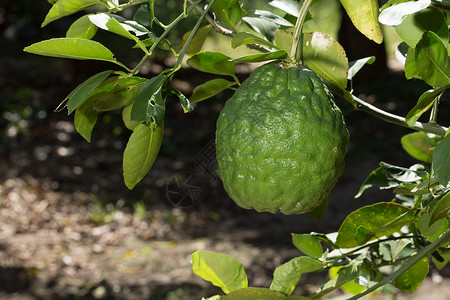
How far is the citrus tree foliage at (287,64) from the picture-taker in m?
0.52

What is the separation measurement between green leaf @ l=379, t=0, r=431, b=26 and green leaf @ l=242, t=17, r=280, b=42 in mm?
238

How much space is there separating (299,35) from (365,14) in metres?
0.10

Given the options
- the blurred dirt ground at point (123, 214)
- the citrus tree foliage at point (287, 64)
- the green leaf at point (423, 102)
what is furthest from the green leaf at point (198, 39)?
the blurred dirt ground at point (123, 214)

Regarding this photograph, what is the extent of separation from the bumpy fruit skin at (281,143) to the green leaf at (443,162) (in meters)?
0.11

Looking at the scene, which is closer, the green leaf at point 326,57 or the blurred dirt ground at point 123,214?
the green leaf at point 326,57

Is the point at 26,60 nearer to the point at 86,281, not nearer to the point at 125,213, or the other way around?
the point at 125,213

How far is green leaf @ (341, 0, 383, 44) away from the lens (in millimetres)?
614

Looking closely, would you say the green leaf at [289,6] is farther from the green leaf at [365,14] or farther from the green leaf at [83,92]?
the green leaf at [83,92]

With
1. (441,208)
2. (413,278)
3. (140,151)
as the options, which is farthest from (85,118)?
(413,278)

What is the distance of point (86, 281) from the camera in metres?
2.78

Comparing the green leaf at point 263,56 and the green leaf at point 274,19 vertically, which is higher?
the green leaf at point 263,56

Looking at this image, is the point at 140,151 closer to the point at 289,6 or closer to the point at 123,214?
the point at 289,6

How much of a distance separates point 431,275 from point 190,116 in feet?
9.55

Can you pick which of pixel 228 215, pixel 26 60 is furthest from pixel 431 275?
pixel 26 60
